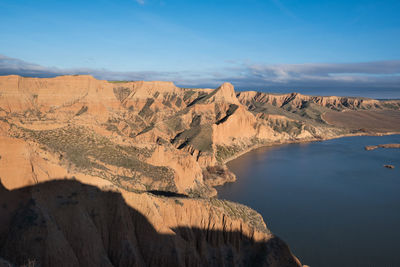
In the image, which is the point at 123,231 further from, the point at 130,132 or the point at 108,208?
the point at 130,132

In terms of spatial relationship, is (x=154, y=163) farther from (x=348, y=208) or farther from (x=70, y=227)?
(x=348, y=208)

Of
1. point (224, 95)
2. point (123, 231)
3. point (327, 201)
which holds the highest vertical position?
point (224, 95)

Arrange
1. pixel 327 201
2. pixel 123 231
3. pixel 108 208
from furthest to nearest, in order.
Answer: pixel 327 201 → pixel 108 208 → pixel 123 231

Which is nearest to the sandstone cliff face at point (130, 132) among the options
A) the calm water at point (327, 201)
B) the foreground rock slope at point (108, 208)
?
the foreground rock slope at point (108, 208)

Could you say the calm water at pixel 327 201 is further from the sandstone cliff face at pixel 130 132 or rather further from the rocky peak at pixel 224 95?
the rocky peak at pixel 224 95

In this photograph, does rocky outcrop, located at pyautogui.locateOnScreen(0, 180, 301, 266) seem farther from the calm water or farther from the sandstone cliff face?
the calm water

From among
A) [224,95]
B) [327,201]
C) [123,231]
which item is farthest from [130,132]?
[123,231]

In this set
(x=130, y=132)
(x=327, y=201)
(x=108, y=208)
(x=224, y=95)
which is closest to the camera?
(x=108, y=208)

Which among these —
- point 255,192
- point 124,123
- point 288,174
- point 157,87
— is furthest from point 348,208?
point 157,87
